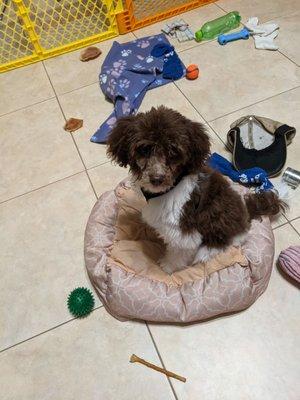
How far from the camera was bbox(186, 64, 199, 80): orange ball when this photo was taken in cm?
241

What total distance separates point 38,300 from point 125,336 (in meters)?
0.45

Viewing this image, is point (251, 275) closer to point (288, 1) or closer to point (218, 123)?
point (218, 123)

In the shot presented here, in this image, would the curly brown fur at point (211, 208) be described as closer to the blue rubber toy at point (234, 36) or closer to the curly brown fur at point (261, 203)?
the curly brown fur at point (261, 203)

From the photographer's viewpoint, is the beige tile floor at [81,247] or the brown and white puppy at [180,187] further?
the beige tile floor at [81,247]

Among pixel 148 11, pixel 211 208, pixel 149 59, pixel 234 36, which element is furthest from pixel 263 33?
pixel 211 208

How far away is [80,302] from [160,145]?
80 cm

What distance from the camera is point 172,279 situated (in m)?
1.52

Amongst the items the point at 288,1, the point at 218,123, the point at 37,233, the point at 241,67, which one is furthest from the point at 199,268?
the point at 288,1

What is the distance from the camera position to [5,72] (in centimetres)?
280

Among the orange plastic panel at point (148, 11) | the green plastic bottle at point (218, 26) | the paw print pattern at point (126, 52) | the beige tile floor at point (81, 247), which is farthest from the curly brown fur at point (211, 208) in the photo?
the orange plastic panel at point (148, 11)

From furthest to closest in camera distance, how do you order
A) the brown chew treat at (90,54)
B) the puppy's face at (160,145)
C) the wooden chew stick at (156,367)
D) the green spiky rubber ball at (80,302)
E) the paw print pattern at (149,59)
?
1. the brown chew treat at (90,54)
2. the paw print pattern at (149,59)
3. the green spiky rubber ball at (80,302)
4. the wooden chew stick at (156,367)
5. the puppy's face at (160,145)

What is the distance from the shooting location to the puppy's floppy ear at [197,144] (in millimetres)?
1154

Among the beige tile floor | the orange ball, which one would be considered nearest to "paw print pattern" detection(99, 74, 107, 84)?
the beige tile floor

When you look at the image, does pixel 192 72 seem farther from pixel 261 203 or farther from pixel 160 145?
pixel 160 145
